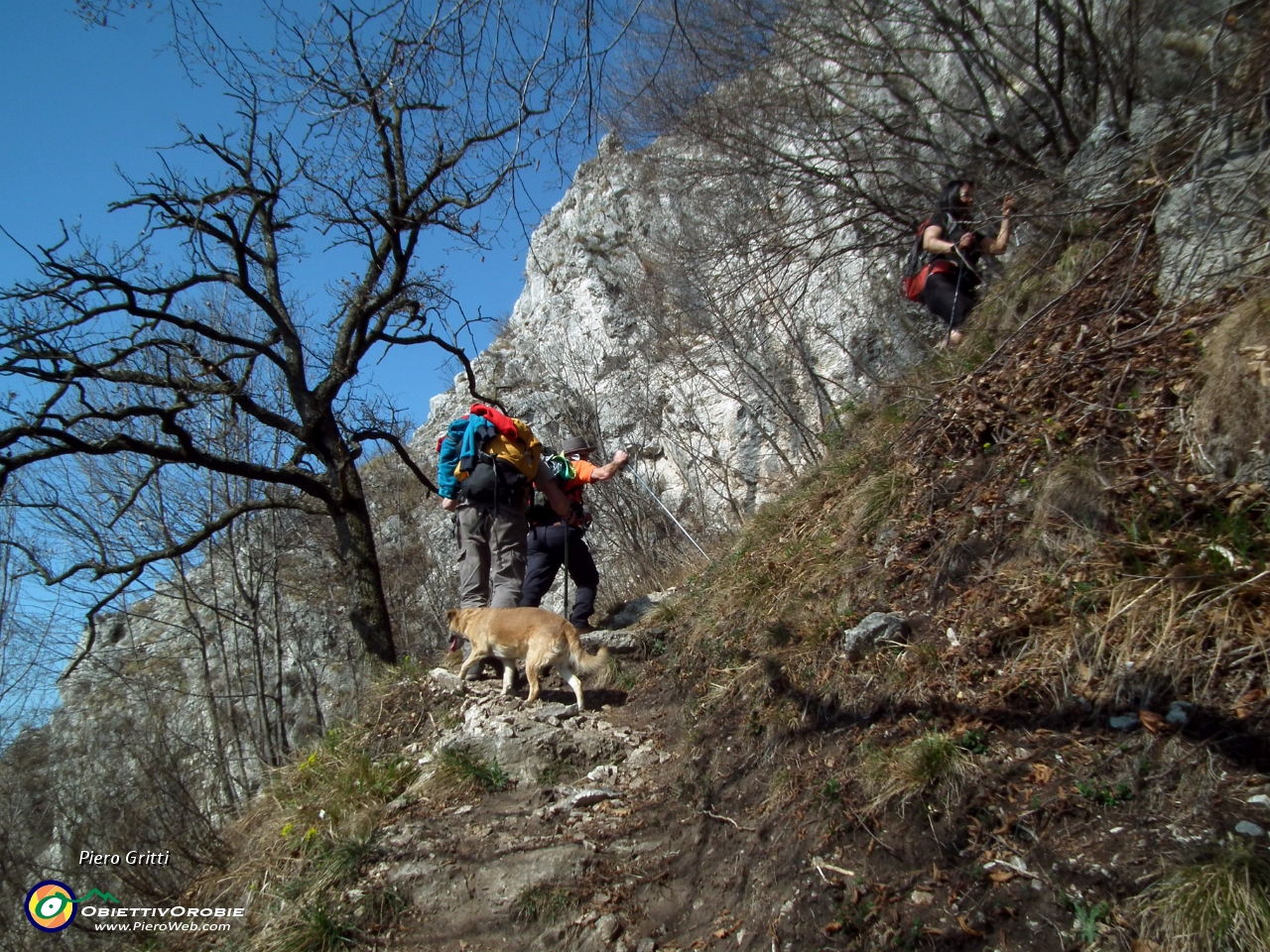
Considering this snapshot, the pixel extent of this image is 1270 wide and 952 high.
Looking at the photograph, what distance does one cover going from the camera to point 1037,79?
696cm

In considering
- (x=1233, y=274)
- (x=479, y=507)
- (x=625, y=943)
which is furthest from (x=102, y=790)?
(x=1233, y=274)

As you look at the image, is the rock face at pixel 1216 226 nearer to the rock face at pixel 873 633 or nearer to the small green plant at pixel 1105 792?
the rock face at pixel 873 633

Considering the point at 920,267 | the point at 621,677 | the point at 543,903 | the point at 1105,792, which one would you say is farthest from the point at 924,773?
the point at 920,267

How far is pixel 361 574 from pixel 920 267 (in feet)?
20.3

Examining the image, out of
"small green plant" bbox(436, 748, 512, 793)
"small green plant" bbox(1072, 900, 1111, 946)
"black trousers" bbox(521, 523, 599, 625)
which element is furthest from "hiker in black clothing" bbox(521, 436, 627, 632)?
"small green plant" bbox(1072, 900, 1111, 946)

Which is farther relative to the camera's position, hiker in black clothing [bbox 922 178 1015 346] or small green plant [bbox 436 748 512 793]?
hiker in black clothing [bbox 922 178 1015 346]

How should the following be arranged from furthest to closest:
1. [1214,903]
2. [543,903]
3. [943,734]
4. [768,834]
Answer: [543,903], [768,834], [943,734], [1214,903]

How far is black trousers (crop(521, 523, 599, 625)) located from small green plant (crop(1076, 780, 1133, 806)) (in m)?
4.67

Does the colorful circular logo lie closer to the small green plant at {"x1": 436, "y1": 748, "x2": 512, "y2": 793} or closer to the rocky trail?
the rocky trail

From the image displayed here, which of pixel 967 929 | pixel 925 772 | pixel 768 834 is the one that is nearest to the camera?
pixel 967 929

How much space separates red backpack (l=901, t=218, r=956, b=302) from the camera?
6.52 metres

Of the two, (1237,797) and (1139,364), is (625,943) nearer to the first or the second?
(1237,797)

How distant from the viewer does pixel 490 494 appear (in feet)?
20.0

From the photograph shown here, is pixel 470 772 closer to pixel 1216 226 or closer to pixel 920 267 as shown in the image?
pixel 1216 226
